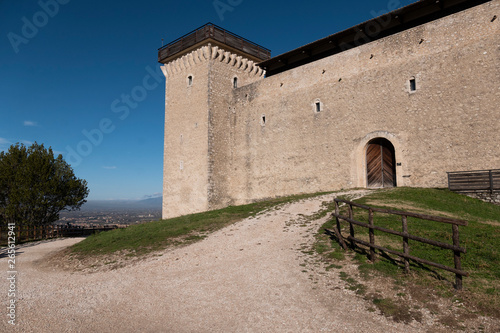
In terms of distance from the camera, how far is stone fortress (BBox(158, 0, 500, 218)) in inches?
603

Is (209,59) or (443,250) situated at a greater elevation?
(209,59)

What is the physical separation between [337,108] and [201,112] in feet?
31.3

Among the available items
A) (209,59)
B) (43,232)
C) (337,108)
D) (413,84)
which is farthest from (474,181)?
(43,232)

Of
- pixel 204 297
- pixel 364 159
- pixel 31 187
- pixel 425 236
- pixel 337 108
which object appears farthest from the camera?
pixel 31 187

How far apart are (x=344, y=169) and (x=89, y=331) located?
1613cm

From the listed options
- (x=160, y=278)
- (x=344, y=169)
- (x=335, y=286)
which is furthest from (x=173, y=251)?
(x=344, y=169)

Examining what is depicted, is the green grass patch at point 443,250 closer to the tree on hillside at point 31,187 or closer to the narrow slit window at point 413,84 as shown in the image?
the narrow slit window at point 413,84

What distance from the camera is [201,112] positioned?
23891mm

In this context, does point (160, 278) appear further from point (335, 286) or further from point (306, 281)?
point (335, 286)

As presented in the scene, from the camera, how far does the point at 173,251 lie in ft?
35.0

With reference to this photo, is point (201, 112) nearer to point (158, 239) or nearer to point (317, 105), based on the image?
point (317, 105)

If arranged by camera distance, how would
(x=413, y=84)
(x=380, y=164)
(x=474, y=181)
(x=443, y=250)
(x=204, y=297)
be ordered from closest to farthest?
(x=204, y=297) < (x=443, y=250) < (x=474, y=181) < (x=413, y=84) < (x=380, y=164)

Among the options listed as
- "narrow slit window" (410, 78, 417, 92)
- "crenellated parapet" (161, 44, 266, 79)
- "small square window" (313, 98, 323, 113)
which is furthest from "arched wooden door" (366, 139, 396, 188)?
"crenellated parapet" (161, 44, 266, 79)

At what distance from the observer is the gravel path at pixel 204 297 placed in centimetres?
548
